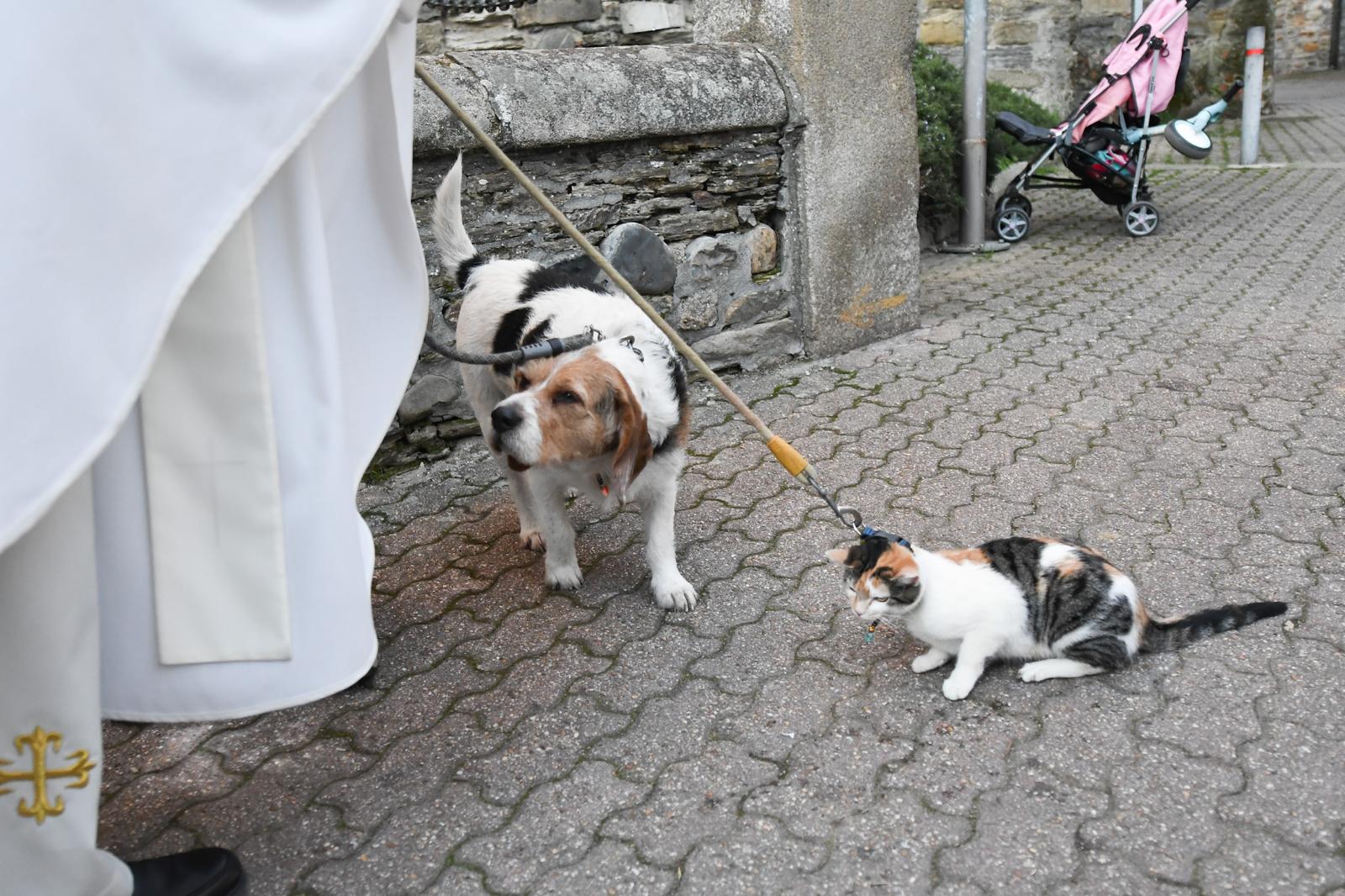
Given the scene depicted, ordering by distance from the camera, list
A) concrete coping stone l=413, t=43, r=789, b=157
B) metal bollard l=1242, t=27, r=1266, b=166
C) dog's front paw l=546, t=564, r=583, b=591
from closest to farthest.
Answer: dog's front paw l=546, t=564, r=583, b=591
concrete coping stone l=413, t=43, r=789, b=157
metal bollard l=1242, t=27, r=1266, b=166

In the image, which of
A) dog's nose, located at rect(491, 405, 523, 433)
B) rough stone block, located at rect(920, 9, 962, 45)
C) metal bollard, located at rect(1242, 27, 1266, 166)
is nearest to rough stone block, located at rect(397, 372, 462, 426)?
dog's nose, located at rect(491, 405, 523, 433)

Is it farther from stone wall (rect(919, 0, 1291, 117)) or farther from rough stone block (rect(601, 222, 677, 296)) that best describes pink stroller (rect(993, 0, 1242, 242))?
rough stone block (rect(601, 222, 677, 296))

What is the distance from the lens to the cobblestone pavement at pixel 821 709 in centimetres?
236

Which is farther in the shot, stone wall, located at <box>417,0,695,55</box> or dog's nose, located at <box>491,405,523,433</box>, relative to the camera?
stone wall, located at <box>417,0,695,55</box>

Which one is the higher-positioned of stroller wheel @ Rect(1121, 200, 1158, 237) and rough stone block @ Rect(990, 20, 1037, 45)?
rough stone block @ Rect(990, 20, 1037, 45)

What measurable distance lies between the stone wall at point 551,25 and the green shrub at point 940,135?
1776 millimetres

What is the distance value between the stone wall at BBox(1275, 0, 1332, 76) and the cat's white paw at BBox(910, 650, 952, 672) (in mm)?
22593

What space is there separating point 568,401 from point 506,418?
168 millimetres

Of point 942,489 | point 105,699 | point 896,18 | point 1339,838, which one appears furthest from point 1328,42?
point 105,699

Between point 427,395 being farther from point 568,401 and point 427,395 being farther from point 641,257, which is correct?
point 568,401

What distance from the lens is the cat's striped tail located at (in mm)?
2957

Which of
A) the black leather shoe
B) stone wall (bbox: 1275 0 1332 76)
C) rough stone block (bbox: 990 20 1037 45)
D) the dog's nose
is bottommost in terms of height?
stone wall (bbox: 1275 0 1332 76)

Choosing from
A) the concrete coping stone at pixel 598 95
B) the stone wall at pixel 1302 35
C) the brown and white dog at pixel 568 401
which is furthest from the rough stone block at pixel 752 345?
the stone wall at pixel 1302 35

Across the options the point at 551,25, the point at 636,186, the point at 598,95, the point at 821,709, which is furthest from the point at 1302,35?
the point at 821,709
